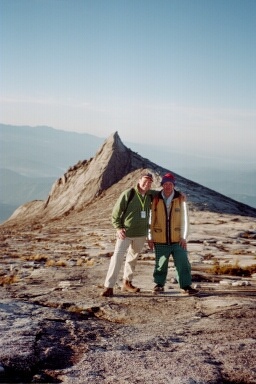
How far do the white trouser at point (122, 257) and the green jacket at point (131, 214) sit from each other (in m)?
0.19

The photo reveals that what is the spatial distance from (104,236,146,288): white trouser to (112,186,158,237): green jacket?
0.19m

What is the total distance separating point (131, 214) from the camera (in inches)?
350

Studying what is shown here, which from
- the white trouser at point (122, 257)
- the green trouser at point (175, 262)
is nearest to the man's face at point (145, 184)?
the white trouser at point (122, 257)

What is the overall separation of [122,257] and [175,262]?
1206 millimetres

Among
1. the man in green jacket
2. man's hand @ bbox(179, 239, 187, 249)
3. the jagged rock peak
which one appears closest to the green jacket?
the man in green jacket

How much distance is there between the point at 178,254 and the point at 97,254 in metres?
7.40

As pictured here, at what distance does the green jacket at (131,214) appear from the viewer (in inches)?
349

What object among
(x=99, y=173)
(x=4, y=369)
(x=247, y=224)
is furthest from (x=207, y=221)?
(x=4, y=369)

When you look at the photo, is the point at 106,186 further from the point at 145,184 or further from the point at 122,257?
the point at 145,184

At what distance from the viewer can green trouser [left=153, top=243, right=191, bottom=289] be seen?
885cm

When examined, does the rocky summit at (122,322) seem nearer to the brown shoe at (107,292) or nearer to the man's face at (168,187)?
the brown shoe at (107,292)

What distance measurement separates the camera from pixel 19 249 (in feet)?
60.4

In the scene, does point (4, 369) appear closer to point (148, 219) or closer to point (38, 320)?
point (38, 320)


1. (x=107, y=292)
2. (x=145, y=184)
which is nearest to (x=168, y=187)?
(x=145, y=184)
